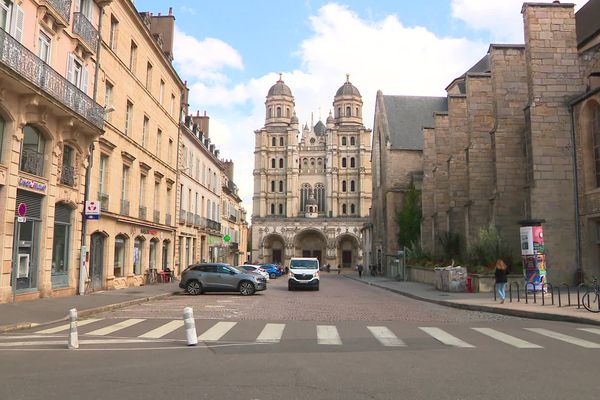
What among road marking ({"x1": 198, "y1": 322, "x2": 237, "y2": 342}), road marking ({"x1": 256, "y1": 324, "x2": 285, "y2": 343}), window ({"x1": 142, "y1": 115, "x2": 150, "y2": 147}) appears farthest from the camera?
window ({"x1": 142, "y1": 115, "x2": 150, "y2": 147})

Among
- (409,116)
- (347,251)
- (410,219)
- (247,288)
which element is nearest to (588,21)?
(410,219)

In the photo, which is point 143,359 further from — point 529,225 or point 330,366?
point 529,225

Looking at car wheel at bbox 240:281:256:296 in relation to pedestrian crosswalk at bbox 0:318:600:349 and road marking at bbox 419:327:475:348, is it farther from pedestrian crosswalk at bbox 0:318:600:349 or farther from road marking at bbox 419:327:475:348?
road marking at bbox 419:327:475:348

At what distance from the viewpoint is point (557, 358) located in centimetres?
730

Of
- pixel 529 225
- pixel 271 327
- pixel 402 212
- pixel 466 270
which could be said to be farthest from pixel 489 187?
pixel 271 327

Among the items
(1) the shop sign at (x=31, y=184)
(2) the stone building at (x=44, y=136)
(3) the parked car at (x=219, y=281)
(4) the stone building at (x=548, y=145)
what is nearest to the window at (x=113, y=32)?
(2) the stone building at (x=44, y=136)

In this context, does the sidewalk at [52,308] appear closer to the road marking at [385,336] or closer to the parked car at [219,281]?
the parked car at [219,281]

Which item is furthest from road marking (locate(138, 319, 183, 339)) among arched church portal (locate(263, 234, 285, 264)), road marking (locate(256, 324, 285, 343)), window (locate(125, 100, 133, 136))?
arched church portal (locate(263, 234, 285, 264))

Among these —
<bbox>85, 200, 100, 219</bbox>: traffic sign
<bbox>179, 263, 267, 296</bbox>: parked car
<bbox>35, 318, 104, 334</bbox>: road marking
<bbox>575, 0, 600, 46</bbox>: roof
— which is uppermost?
<bbox>575, 0, 600, 46</bbox>: roof

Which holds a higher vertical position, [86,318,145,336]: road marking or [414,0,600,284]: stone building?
[414,0,600,284]: stone building

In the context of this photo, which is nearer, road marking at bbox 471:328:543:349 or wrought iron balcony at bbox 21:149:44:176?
road marking at bbox 471:328:543:349

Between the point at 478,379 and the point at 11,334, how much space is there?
8520mm

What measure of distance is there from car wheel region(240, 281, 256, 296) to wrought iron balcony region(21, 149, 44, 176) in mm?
9040

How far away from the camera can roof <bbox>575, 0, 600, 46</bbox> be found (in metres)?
25.4
